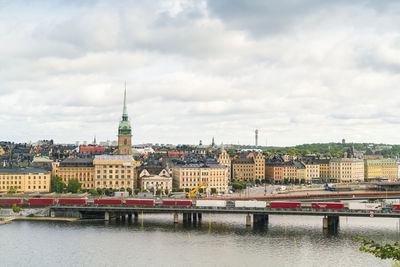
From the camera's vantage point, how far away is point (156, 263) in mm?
71312

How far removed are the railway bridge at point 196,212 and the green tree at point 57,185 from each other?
39.6 metres

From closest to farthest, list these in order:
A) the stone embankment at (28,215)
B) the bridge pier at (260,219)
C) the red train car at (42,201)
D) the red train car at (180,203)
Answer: the bridge pier at (260,219) → the red train car at (180,203) → the stone embankment at (28,215) → the red train car at (42,201)

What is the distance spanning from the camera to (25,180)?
150 metres

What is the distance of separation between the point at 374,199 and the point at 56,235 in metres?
93.4

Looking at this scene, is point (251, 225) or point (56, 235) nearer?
point (56, 235)

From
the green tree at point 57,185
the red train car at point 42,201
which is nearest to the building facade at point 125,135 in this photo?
the green tree at point 57,185

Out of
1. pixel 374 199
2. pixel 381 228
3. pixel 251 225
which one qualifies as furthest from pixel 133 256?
pixel 374 199

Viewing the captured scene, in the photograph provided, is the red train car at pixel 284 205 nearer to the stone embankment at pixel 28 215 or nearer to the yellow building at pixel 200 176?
the stone embankment at pixel 28 215

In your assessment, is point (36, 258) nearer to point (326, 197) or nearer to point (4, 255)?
point (4, 255)

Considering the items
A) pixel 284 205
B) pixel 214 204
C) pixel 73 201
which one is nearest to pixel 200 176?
pixel 73 201

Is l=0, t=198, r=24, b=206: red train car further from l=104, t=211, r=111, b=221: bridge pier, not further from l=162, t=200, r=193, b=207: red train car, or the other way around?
l=162, t=200, r=193, b=207: red train car

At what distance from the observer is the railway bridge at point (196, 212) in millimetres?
99438

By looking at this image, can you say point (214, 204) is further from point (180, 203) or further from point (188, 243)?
point (188, 243)

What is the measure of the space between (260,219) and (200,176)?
56.1m
